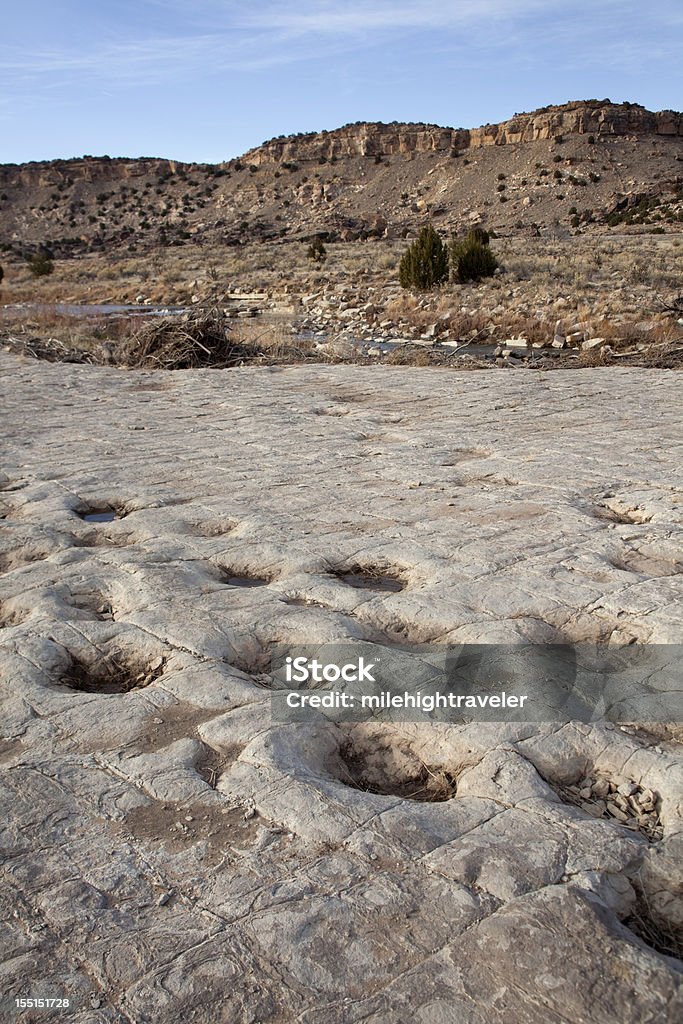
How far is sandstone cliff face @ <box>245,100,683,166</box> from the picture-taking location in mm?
58281

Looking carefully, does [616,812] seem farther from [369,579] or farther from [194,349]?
[194,349]

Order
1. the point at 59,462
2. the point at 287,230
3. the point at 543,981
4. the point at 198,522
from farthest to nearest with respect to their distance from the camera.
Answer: the point at 287,230
the point at 59,462
the point at 198,522
the point at 543,981

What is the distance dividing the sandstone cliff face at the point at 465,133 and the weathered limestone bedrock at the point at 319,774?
60.0m

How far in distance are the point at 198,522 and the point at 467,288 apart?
15.6m

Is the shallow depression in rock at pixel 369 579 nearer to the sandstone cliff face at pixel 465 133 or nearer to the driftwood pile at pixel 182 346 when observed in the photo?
the driftwood pile at pixel 182 346

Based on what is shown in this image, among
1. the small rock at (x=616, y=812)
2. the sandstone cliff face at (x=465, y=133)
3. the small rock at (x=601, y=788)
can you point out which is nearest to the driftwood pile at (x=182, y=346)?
the small rock at (x=601, y=788)

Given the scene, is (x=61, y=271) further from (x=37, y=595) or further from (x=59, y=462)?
(x=37, y=595)

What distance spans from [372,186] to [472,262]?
4243 centimetres

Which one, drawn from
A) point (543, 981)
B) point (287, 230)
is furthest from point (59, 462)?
point (287, 230)

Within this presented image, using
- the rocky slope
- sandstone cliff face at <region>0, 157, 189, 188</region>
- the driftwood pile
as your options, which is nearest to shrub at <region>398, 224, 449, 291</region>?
the driftwood pile

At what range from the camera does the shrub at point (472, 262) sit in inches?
800

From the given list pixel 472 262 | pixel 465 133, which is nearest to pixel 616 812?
pixel 472 262

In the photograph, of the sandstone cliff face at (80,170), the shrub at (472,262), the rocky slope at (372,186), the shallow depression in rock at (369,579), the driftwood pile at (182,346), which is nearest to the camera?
the shallow depression in rock at (369,579)

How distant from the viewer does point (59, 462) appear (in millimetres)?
6457
